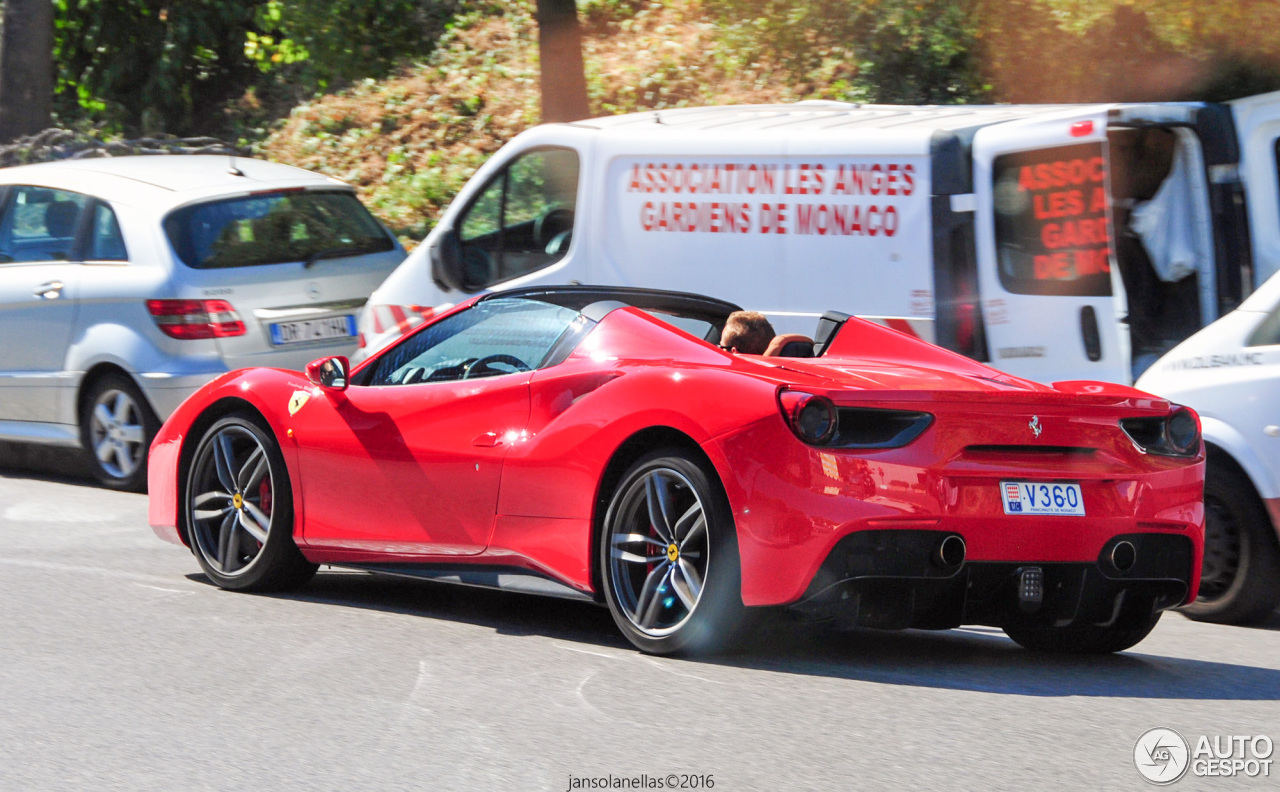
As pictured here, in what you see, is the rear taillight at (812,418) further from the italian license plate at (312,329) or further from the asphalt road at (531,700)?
the italian license plate at (312,329)

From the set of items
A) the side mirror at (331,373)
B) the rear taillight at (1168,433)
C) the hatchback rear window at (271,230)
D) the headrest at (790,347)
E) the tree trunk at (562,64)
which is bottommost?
the rear taillight at (1168,433)

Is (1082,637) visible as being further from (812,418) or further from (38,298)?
(38,298)

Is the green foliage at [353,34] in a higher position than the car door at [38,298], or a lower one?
higher

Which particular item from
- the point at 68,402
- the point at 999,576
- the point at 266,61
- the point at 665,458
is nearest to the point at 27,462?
the point at 68,402

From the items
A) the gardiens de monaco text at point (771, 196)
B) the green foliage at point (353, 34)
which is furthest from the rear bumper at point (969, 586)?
the green foliage at point (353, 34)

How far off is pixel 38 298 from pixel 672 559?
6.28m

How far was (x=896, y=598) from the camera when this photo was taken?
4.96 meters

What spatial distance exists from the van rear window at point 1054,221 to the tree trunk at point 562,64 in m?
6.64

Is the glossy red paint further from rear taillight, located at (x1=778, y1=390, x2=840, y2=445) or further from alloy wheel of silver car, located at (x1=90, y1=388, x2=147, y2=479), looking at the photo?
alloy wheel of silver car, located at (x1=90, y1=388, x2=147, y2=479)

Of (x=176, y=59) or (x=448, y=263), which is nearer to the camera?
(x=448, y=263)

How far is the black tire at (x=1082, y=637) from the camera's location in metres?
5.61

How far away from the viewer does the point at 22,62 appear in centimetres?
1727

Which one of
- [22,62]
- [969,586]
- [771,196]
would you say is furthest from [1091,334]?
[22,62]

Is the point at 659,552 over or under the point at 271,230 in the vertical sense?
under
